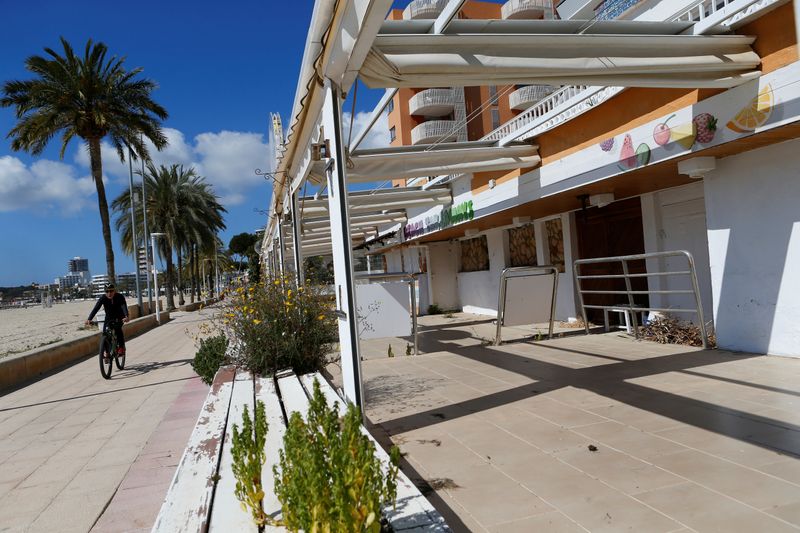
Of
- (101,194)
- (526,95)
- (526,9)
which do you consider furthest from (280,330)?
(526,9)

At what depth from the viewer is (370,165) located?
837 cm

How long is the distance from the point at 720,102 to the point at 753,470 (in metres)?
4.07

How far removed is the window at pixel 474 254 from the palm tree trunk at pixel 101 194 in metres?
12.7

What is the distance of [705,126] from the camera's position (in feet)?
19.1

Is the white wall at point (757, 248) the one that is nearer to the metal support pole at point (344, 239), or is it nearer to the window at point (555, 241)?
the metal support pole at point (344, 239)

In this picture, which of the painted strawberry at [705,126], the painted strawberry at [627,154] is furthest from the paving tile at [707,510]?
the painted strawberry at [627,154]

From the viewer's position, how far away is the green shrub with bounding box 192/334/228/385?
264 inches

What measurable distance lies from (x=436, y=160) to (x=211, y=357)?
13.9 ft

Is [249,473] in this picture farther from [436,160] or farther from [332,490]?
[436,160]

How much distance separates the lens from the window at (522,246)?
13.2m

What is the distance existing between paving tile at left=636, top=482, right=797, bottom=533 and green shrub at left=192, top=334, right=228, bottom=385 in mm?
5007

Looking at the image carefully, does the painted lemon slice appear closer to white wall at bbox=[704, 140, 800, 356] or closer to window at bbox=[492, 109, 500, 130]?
white wall at bbox=[704, 140, 800, 356]

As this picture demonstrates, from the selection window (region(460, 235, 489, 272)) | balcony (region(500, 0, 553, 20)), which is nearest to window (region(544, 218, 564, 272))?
window (region(460, 235, 489, 272))

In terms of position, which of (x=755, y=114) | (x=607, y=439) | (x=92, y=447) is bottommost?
Result: (x=92, y=447)
